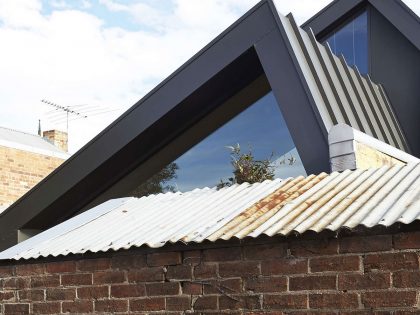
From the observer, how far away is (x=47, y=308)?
6.22 m

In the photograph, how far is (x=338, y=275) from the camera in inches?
187

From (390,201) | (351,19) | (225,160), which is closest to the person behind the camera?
(390,201)

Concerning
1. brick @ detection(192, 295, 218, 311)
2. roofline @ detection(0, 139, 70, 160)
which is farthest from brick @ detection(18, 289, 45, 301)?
roofline @ detection(0, 139, 70, 160)

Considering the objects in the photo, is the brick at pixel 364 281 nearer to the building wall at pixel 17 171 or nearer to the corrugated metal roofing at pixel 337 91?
the corrugated metal roofing at pixel 337 91

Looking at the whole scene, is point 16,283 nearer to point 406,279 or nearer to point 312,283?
point 312,283

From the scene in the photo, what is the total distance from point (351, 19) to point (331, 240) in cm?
1045

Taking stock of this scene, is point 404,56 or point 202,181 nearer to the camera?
point 202,181

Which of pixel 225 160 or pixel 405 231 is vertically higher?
pixel 225 160

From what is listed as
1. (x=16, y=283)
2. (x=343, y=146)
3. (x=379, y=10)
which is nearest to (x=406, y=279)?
(x=16, y=283)

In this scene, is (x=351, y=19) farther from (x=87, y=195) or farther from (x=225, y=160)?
(x=87, y=195)

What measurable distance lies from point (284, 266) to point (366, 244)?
639 millimetres

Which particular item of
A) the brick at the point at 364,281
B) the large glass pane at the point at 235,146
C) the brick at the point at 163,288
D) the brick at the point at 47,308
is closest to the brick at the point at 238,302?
the brick at the point at 163,288

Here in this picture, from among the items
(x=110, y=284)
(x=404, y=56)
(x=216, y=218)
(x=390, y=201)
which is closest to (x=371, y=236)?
(x=390, y=201)

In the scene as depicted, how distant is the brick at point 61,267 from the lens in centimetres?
609
